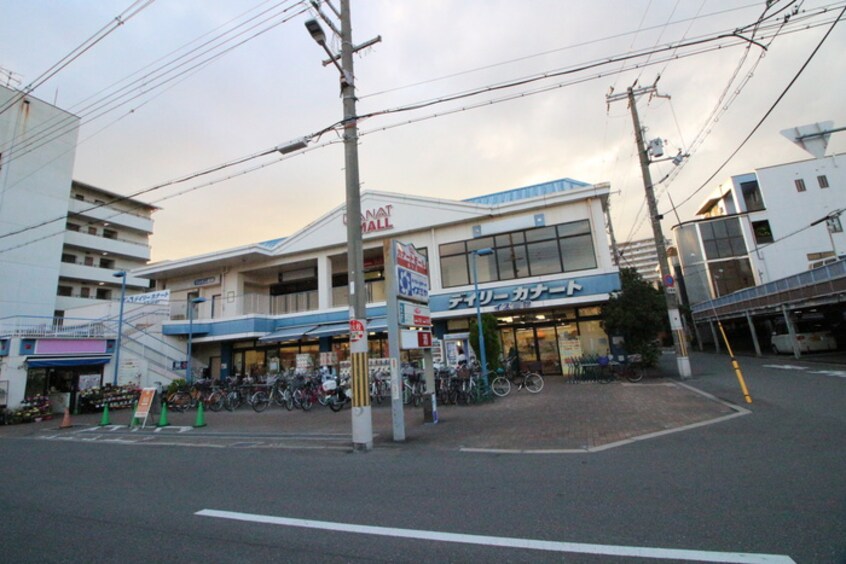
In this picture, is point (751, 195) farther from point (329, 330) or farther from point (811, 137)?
point (329, 330)

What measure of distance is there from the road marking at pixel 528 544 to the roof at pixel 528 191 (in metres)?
18.8

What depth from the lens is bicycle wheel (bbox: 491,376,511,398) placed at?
1415cm

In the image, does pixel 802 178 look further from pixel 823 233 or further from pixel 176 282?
pixel 176 282

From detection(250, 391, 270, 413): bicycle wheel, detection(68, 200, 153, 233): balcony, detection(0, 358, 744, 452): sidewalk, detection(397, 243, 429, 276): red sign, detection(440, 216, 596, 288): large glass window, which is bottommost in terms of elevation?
detection(0, 358, 744, 452): sidewalk

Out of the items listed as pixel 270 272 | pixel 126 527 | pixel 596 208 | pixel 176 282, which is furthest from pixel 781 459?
pixel 176 282

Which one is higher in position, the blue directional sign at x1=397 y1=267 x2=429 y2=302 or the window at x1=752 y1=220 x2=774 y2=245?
the window at x1=752 y1=220 x2=774 y2=245

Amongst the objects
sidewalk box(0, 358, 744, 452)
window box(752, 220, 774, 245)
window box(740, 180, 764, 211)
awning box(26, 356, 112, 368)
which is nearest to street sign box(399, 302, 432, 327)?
sidewalk box(0, 358, 744, 452)

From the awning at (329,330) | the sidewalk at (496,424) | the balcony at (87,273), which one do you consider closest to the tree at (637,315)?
the sidewalk at (496,424)

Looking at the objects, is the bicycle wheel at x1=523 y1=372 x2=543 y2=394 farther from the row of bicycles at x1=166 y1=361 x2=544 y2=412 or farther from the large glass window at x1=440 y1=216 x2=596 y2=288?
the large glass window at x1=440 y1=216 x2=596 y2=288

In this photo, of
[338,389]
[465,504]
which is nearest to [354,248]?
[465,504]

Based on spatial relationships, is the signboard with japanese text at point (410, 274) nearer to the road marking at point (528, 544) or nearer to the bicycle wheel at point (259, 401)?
the road marking at point (528, 544)

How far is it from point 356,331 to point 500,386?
25.0ft

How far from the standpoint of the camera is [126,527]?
420cm

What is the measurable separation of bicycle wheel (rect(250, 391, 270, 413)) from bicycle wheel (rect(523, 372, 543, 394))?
417 inches
